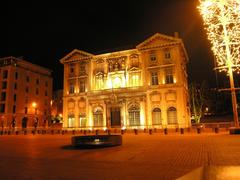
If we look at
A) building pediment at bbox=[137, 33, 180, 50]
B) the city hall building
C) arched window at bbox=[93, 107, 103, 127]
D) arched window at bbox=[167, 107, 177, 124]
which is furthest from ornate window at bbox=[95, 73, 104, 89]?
arched window at bbox=[167, 107, 177, 124]

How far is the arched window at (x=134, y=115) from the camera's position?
43.8 metres

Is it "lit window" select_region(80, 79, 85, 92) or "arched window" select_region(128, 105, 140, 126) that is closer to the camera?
"arched window" select_region(128, 105, 140, 126)

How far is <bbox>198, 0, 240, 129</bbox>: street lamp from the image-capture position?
71.2ft

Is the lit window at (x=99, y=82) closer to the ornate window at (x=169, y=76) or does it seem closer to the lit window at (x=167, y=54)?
the ornate window at (x=169, y=76)

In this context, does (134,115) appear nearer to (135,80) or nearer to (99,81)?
(135,80)

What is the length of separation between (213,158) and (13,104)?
6175 centimetres

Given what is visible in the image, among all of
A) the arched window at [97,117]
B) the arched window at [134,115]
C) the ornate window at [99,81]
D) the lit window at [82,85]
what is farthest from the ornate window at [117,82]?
the lit window at [82,85]

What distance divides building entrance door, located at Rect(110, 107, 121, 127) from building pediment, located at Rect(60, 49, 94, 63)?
1317 cm

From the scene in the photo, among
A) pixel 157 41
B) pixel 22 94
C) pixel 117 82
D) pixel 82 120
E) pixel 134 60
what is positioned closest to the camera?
pixel 157 41

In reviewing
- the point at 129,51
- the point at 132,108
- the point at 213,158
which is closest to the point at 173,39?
the point at 129,51

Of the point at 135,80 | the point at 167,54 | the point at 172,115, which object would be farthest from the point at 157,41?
the point at 172,115

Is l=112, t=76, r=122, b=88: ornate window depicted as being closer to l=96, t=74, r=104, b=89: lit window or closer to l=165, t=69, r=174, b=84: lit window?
l=96, t=74, r=104, b=89: lit window

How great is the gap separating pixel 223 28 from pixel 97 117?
30.7 metres

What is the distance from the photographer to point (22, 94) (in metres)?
65.8
